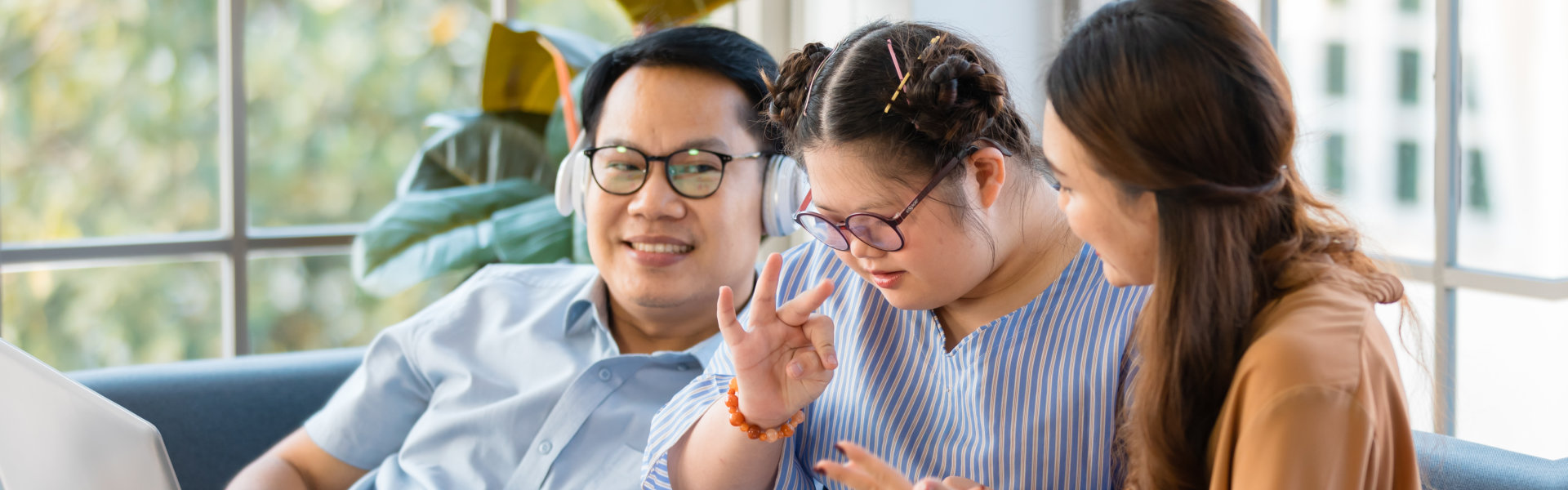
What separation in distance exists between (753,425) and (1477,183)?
47.0 inches

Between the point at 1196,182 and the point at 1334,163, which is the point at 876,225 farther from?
the point at 1334,163

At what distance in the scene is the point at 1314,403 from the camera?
0.86m

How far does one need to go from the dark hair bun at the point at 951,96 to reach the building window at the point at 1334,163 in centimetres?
101

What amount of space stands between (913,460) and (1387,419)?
549 mm

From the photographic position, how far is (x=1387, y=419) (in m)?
0.92

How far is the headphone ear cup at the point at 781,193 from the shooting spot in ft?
5.48

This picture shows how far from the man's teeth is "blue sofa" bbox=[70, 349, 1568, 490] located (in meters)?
0.74

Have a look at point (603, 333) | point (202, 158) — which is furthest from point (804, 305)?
point (202, 158)

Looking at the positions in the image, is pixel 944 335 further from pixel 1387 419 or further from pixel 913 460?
pixel 1387 419

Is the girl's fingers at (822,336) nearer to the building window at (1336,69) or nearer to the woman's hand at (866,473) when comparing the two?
the woman's hand at (866,473)

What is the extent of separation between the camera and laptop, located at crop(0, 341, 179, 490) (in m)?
1.04

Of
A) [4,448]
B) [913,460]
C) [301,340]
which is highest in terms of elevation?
[4,448]

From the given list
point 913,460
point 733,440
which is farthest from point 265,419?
point 913,460

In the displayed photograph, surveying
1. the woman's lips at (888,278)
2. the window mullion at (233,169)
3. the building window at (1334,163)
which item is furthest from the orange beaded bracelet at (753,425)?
the window mullion at (233,169)
